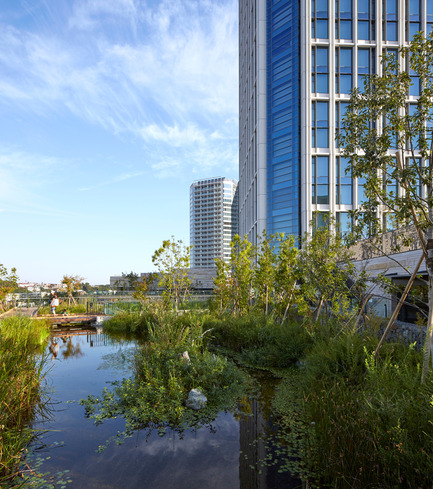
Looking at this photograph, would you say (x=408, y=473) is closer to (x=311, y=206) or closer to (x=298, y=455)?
(x=298, y=455)

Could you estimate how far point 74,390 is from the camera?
296 inches

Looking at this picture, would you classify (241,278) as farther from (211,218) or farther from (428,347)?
(211,218)

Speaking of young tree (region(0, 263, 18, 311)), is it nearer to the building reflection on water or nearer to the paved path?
the paved path

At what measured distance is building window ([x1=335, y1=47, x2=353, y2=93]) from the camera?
27.0 meters

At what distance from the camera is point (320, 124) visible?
27219 mm

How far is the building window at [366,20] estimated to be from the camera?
26.8m

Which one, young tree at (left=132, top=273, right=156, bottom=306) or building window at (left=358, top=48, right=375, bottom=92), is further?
building window at (left=358, top=48, right=375, bottom=92)

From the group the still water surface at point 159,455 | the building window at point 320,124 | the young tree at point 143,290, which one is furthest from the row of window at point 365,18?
the still water surface at point 159,455

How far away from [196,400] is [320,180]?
24.1 meters

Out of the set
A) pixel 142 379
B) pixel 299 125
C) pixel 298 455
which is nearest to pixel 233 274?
pixel 142 379

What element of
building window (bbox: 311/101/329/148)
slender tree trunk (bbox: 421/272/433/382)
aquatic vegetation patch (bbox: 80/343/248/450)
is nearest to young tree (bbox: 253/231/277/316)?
aquatic vegetation patch (bbox: 80/343/248/450)

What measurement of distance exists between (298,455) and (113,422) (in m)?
3.19

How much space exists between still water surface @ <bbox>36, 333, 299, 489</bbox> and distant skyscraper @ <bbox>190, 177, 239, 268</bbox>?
102443 mm

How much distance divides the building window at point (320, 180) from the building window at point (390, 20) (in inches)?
437
